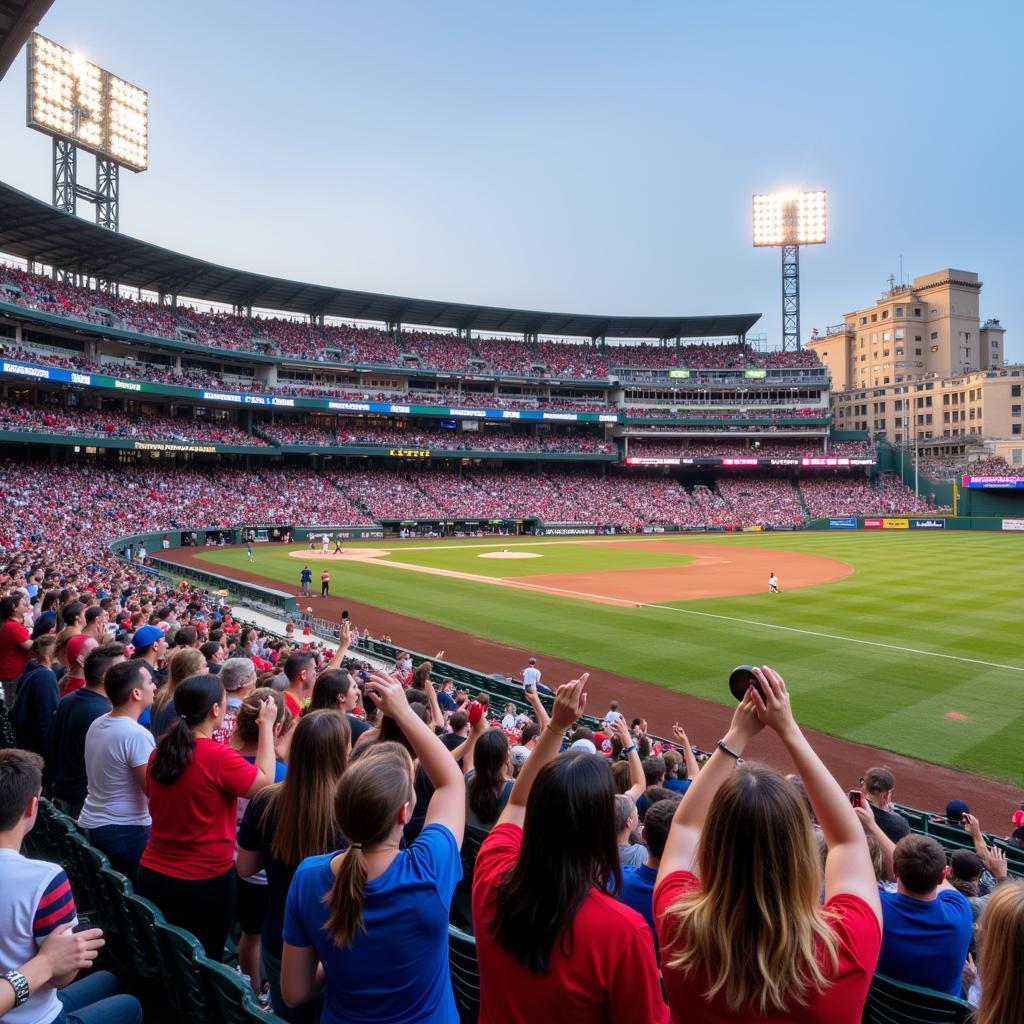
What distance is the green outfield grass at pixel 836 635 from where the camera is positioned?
54.9 ft

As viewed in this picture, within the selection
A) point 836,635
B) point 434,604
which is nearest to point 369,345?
point 434,604

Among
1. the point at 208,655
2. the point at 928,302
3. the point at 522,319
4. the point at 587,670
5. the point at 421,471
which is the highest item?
the point at 928,302

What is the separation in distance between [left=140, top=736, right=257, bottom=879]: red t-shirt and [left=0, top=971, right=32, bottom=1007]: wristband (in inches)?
65.8

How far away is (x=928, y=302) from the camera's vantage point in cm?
11906

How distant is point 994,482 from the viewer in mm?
80438

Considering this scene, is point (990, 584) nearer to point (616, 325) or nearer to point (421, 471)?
point (421, 471)

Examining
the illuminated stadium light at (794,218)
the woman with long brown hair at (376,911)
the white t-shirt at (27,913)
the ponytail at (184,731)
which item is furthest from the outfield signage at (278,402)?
the woman with long brown hair at (376,911)

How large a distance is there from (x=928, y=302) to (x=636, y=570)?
102 metres


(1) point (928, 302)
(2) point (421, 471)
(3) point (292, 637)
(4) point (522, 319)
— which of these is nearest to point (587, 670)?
(3) point (292, 637)

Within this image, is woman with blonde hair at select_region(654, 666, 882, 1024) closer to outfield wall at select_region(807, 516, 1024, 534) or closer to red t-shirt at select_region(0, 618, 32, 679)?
red t-shirt at select_region(0, 618, 32, 679)

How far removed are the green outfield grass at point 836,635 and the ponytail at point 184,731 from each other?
14.2 meters

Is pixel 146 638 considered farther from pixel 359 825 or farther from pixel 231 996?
pixel 359 825

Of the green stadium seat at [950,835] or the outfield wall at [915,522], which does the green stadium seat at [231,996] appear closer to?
the green stadium seat at [950,835]

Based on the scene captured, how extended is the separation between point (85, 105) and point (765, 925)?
218 ft
